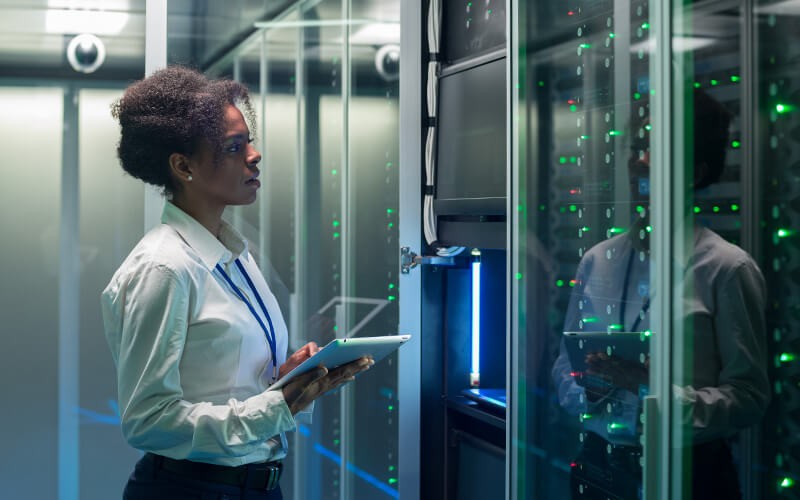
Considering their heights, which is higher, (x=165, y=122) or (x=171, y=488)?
(x=165, y=122)

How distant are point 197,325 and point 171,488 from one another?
12.9 inches

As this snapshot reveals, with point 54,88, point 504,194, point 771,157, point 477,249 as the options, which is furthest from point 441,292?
point 771,157

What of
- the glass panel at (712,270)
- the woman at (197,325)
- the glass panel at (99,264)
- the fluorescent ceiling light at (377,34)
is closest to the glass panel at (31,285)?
the glass panel at (99,264)

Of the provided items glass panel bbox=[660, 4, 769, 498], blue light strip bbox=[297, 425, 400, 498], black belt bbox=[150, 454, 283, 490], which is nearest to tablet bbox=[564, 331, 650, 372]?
glass panel bbox=[660, 4, 769, 498]

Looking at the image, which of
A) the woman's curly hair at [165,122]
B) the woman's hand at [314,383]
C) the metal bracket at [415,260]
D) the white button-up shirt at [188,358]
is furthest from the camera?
the metal bracket at [415,260]

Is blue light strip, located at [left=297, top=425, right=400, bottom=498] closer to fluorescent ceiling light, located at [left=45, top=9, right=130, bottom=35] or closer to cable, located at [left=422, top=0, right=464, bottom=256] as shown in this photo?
cable, located at [left=422, top=0, right=464, bottom=256]

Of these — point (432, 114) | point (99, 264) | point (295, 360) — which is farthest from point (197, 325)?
point (99, 264)

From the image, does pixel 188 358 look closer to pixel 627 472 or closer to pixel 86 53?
pixel 627 472

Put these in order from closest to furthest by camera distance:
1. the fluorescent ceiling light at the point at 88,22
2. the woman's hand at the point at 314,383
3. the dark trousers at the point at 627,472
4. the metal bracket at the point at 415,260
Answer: the dark trousers at the point at 627,472 < the woman's hand at the point at 314,383 < the metal bracket at the point at 415,260 < the fluorescent ceiling light at the point at 88,22

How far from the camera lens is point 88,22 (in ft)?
10.6

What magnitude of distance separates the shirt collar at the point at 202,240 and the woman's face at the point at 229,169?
7 centimetres

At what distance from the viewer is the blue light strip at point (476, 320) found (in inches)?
121

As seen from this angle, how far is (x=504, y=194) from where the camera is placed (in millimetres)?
2660

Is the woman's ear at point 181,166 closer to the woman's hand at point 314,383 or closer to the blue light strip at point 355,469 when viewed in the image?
the woman's hand at point 314,383
